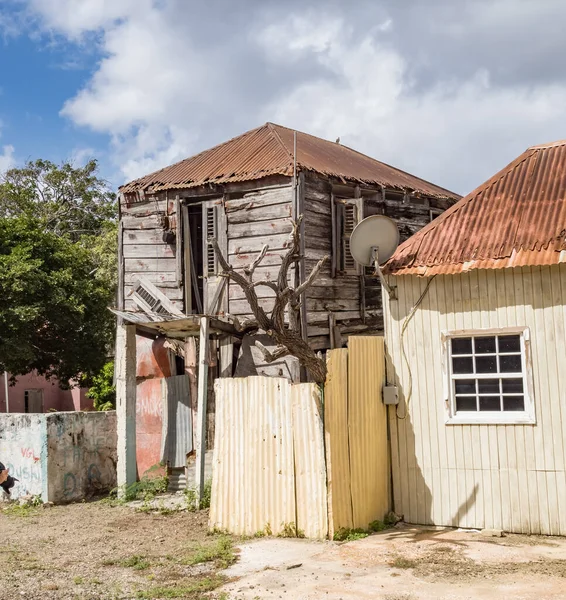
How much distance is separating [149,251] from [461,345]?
7975 mm

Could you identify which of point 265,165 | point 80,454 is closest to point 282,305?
point 265,165

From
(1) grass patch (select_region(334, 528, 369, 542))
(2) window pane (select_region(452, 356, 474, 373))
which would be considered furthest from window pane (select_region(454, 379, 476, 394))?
(1) grass patch (select_region(334, 528, 369, 542))

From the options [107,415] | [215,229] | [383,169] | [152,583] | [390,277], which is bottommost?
[152,583]

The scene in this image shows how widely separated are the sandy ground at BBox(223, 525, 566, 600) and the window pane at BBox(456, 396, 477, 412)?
5.22 ft

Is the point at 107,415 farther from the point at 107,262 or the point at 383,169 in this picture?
the point at 107,262

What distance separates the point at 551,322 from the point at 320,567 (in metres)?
4.24

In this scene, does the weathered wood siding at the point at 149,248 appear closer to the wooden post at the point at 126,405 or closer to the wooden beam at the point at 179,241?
the wooden beam at the point at 179,241

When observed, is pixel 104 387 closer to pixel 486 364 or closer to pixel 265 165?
pixel 265 165

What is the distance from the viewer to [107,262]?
26.9 meters

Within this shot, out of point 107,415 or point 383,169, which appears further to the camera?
point 383,169

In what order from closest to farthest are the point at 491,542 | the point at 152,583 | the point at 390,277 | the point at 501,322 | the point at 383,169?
the point at 152,583 < the point at 491,542 < the point at 501,322 < the point at 390,277 < the point at 383,169

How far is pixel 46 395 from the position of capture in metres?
33.0

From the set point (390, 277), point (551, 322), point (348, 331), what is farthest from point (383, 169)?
point (551, 322)

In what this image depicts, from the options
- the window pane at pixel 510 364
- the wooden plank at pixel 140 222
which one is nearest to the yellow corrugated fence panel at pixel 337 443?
the window pane at pixel 510 364
